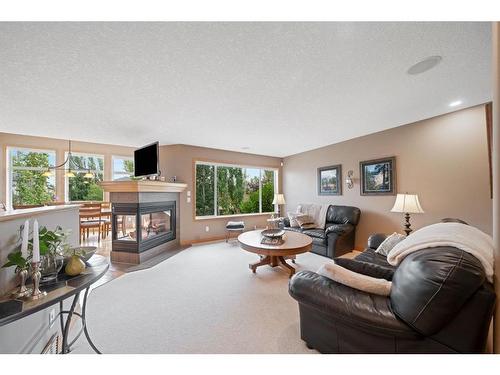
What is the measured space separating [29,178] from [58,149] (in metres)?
0.97

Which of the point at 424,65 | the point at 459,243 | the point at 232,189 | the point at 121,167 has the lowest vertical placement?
the point at 459,243

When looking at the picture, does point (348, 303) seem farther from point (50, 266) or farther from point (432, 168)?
point (432, 168)

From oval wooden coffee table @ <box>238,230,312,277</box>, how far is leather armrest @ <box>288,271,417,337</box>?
1110mm

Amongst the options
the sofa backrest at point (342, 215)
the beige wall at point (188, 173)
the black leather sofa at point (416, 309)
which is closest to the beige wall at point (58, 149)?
the beige wall at point (188, 173)

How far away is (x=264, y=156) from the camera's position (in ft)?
19.7

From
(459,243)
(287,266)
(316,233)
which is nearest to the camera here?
(459,243)

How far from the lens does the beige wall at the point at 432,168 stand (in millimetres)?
2730

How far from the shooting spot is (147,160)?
3795mm

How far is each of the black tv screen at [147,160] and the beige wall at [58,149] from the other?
108 inches

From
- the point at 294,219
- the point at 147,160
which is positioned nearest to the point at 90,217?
the point at 147,160

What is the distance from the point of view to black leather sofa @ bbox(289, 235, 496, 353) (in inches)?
37.3
